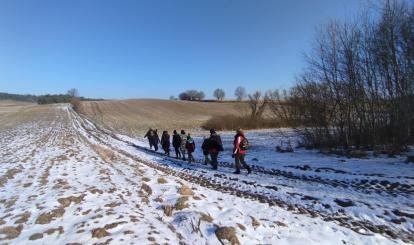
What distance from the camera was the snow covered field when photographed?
660cm

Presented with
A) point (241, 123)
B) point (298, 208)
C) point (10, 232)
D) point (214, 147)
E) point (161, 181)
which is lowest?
point (10, 232)

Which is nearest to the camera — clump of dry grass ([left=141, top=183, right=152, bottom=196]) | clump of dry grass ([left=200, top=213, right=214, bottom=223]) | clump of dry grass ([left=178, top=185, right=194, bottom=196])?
clump of dry grass ([left=200, top=213, right=214, bottom=223])

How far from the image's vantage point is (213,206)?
333 inches

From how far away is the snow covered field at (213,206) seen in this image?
6598 mm

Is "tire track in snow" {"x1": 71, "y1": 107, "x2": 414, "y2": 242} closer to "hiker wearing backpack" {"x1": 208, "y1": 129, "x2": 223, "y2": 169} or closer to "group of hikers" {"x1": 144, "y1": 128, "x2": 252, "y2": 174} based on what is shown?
"group of hikers" {"x1": 144, "y1": 128, "x2": 252, "y2": 174}

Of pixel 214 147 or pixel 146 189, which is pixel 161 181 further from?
pixel 214 147

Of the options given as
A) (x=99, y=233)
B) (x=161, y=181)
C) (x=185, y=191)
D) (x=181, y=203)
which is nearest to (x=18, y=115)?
(x=161, y=181)

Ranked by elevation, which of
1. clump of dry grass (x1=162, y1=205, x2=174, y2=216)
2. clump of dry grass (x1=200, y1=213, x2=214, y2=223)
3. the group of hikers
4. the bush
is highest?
the bush

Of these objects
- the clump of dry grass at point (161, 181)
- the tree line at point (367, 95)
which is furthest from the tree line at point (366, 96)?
the clump of dry grass at point (161, 181)

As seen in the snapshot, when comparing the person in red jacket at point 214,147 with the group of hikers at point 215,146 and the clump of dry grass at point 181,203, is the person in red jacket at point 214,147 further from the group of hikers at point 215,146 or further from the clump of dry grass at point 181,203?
the clump of dry grass at point 181,203

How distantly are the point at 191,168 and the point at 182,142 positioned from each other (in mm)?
4480

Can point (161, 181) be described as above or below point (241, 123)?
below

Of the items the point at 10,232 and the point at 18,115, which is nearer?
the point at 10,232

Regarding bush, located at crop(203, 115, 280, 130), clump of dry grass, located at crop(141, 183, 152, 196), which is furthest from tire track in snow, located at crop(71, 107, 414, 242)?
bush, located at crop(203, 115, 280, 130)
